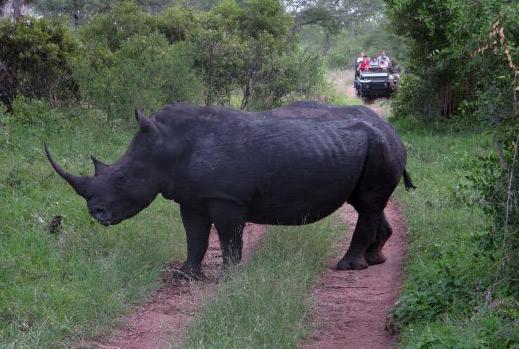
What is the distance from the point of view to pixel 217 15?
20.2 m

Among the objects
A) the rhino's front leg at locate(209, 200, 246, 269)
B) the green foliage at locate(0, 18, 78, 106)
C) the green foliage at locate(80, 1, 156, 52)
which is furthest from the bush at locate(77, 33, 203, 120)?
the rhino's front leg at locate(209, 200, 246, 269)

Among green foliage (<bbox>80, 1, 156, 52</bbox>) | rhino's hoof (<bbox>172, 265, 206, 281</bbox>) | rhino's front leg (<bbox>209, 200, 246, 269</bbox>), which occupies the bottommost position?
rhino's hoof (<bbox>172, 265, 206, 281</bbox>)

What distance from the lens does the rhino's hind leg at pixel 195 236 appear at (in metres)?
7.87

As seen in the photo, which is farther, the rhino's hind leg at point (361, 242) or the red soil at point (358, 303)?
the rhino's hind leg at point (361, 242)

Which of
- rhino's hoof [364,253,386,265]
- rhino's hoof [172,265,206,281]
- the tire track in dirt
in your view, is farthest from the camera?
rhino's hoof [364,253,386,265]

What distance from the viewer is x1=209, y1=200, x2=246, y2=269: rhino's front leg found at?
25.2 ft

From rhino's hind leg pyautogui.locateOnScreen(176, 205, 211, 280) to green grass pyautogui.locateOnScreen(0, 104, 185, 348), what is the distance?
1.05 feet

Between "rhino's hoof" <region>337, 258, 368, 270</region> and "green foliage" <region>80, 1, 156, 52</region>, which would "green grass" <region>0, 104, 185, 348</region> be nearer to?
"rhino's hoof" <region>337, 258, 368, 270</region>

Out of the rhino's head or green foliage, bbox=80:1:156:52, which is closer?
the rhino's head

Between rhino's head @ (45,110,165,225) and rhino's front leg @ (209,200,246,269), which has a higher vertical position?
rhino's head @ (45,110,165,225)

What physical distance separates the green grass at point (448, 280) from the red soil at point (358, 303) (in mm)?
213

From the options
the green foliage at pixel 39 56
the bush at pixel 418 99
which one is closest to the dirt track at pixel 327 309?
the green foliage at pixel 39 56

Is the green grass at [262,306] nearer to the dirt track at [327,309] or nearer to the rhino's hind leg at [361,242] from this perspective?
the dirt track at [327,309]

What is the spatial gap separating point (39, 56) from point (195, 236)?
290 inches
